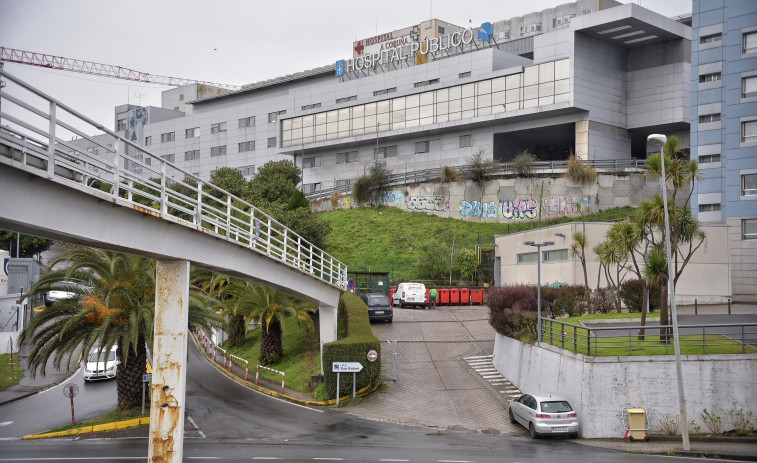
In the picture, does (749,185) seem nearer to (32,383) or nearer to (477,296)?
(477,296)

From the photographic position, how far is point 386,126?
2970 inches

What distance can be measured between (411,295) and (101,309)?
25792mm

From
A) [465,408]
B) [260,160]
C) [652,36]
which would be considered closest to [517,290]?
[465,408]

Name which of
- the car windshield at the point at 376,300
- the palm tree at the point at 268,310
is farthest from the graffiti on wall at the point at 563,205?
the palm tree at the point at 268,310

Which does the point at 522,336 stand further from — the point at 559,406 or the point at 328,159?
the point at 328,159

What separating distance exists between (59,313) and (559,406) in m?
16.0

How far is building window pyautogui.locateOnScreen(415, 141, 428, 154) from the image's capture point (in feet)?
245

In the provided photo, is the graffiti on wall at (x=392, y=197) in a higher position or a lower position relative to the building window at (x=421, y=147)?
lower

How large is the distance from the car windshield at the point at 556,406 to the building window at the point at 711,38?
38.1 m

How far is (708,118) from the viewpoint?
2068 inches

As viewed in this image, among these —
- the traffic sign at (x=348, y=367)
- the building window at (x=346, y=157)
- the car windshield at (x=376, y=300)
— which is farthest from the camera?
the building window at (x=346, y=157)

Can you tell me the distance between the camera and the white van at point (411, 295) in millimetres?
47594

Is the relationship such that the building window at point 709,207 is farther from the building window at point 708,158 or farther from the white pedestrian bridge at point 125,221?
the white pedestrian bridge at point 125,221

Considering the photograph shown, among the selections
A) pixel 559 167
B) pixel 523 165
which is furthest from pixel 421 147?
pixel 559 167
